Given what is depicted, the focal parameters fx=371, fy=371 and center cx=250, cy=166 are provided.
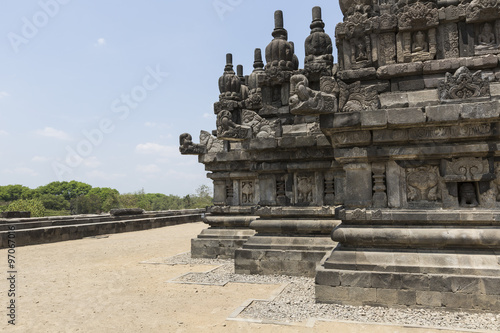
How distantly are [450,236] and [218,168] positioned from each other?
774cm

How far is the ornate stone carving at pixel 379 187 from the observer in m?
6.14

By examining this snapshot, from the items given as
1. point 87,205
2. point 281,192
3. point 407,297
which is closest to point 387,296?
point 407,297

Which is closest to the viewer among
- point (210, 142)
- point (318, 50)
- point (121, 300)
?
point (121, 300)

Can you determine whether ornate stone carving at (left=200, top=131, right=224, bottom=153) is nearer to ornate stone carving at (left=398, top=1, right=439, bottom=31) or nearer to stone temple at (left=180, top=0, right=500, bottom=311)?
stone temple at (left=180, top=0, right=500, bottom=311)

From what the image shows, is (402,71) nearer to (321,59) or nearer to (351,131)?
(351,131)

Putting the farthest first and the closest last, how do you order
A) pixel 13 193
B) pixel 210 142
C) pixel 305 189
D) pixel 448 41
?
pixel 13 193 < pixel 210 142 < pixel 305 189 < pixel 448 41

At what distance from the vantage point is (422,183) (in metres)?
6.01

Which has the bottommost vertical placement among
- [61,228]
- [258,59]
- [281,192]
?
[61,228]

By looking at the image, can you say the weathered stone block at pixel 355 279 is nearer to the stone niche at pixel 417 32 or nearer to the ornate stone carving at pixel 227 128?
the stone niche at pixel 417 32

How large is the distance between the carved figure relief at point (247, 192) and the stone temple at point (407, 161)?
3.16 metres

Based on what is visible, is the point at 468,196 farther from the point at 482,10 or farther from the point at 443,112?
the point at 482,10

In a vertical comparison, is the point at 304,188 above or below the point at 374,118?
below

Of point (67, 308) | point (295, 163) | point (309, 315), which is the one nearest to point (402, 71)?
point (295, 163)

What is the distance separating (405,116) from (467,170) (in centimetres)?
128
